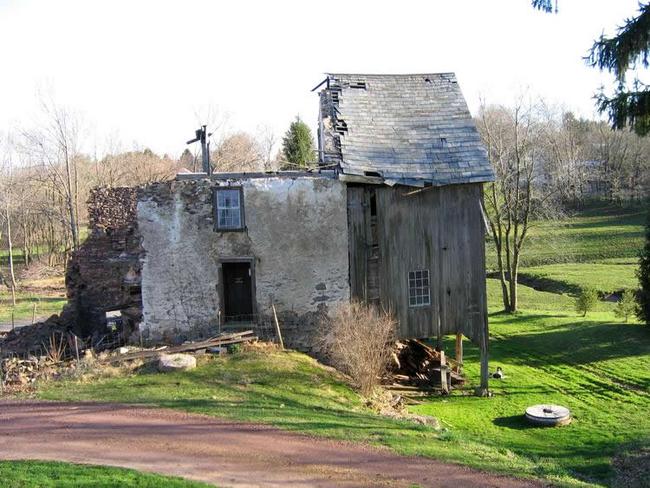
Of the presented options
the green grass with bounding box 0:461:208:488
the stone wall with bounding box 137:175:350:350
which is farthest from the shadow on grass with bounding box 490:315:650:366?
the green grass with bounding box 0:461:208:488

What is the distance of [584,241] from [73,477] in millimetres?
51943

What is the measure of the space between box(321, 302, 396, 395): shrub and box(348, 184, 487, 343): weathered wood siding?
4.94 ft

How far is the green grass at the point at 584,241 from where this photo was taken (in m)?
48.5

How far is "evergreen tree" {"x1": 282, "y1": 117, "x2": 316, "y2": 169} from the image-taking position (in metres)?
36.3

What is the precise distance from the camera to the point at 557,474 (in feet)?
39.0

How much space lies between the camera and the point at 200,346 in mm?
17141

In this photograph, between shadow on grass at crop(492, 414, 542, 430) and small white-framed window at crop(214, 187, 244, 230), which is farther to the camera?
small white-framed window at crop(214, 187, 244, 230)

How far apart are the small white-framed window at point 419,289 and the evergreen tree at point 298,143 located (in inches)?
729

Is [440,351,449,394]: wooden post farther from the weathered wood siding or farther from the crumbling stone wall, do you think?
the crumbling stone wall

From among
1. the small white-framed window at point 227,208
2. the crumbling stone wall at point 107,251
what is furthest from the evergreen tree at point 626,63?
the crumbling stone wall at point 107,251

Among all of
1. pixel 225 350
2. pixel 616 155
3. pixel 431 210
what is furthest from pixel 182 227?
pixel 616 155

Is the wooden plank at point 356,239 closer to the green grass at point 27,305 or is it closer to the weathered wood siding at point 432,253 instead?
the weathered wood siding at point 432,253

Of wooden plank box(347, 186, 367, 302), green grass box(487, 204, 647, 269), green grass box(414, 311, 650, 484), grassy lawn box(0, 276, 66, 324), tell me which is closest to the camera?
green grass box(414, 311, 650, 484)

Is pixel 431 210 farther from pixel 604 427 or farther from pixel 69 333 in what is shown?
pixel 69 333
